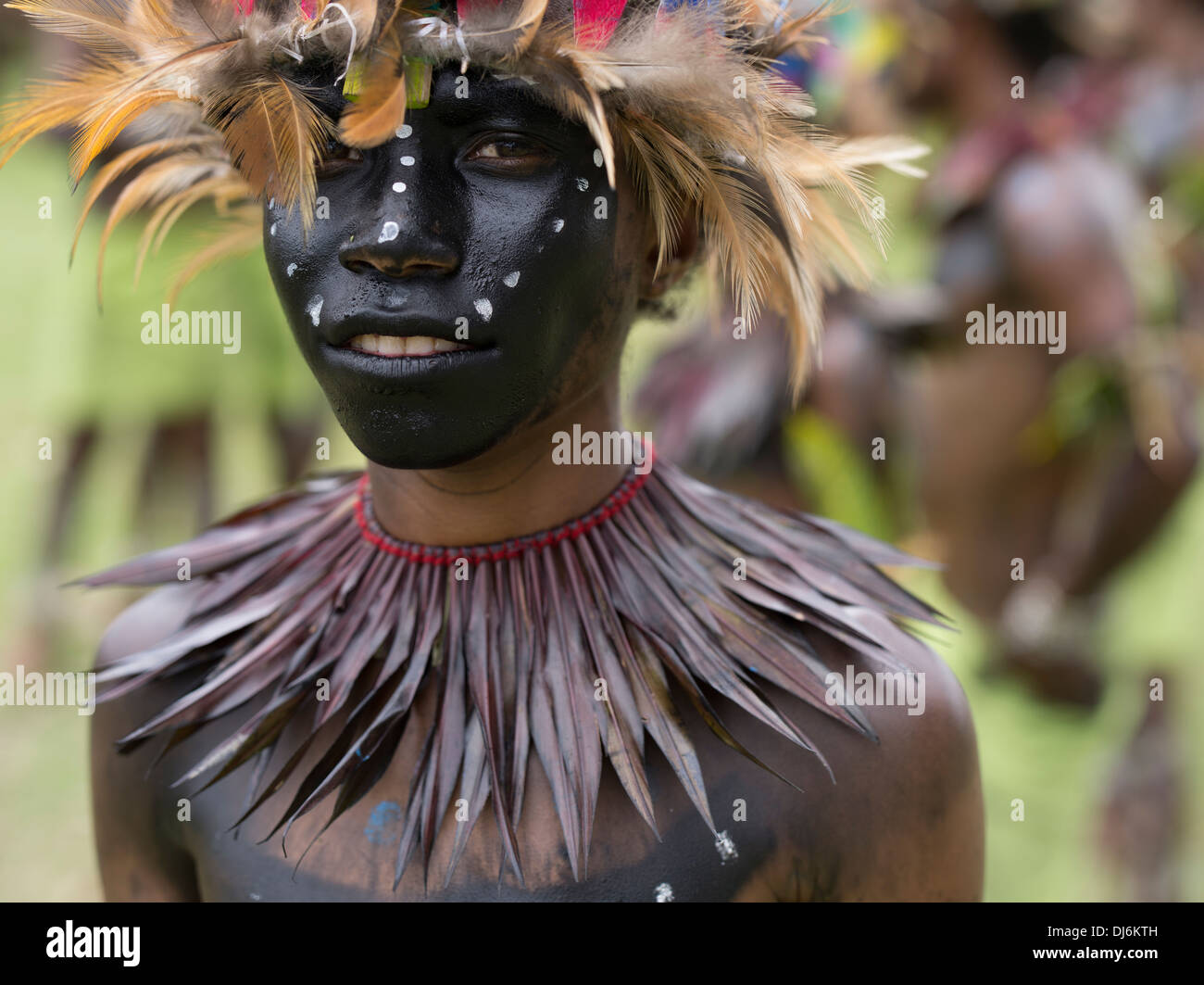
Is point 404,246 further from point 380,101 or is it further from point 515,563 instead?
point 515,563

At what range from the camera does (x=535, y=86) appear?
177 centimetres

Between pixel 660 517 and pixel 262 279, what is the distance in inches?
147

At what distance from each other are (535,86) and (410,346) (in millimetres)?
390

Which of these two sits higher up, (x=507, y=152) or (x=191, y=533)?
(x=507, y=152)

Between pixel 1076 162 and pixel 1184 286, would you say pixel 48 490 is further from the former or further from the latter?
pixel 1184 286

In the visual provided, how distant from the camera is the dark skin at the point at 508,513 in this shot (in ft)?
5.82

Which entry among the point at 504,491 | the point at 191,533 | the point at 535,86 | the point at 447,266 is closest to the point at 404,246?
the point at 447,266

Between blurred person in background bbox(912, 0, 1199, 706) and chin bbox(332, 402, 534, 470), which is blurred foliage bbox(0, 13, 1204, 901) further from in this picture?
chin bbox(332, 402, 534, 470)

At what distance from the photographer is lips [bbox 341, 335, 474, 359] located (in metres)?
1.78

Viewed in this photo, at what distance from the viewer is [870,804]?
2.01 meters

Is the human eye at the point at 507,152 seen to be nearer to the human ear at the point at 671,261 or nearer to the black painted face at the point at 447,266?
the black painted face at the point at 447,266

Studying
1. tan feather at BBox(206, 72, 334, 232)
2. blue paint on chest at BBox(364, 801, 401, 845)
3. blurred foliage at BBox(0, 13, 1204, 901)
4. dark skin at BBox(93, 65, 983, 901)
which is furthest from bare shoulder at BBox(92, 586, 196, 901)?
blurred foliage at BBox(0, 13, 1204, 901)

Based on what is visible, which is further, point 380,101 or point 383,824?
point 383,824
